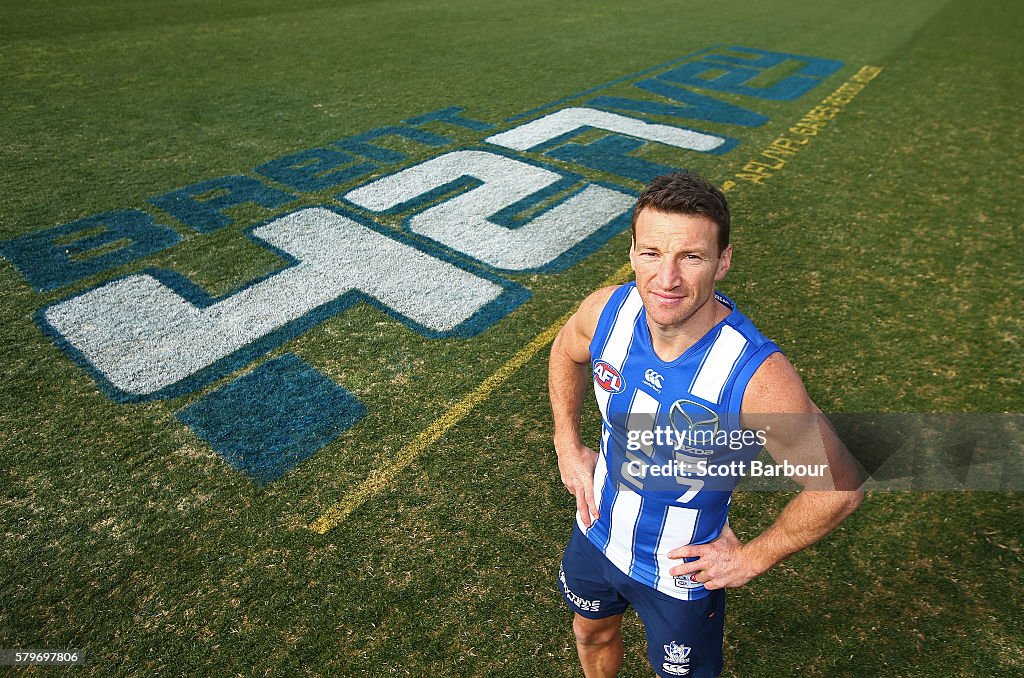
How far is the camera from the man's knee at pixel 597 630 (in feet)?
7.88

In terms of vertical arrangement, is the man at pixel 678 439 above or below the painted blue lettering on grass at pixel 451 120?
above

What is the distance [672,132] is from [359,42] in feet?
20.7

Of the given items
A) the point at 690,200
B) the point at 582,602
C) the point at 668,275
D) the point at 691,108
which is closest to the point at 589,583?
the point at 582,602

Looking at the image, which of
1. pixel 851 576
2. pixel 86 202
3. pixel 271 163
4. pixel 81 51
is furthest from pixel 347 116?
pixel 851 576

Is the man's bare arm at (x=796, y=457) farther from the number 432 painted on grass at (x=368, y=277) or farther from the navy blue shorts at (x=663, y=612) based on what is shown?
the number 432 painted on grass at (x=368, y=277)

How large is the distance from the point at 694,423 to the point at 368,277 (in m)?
3.67

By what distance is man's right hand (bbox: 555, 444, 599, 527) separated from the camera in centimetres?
219

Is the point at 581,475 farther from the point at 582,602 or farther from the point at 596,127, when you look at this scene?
the point at 596,127

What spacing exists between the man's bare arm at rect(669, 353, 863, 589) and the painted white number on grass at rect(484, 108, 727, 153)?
238 inches

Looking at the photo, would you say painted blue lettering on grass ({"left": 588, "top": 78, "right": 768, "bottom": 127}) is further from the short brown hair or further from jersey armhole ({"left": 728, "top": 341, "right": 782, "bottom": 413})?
jersey armhole ({"left": 728, "top": 341, "right": 782, "bottom": 413})

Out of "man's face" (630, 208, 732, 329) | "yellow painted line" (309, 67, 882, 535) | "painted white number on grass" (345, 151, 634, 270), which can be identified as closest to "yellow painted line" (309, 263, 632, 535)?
"yellow painted line" (309, 67, 882, 535)

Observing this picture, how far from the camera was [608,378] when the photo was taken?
2098 mm

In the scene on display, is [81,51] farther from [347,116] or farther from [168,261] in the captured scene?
[168,261]

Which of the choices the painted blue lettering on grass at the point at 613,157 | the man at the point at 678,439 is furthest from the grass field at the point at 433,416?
the man at the point at 678,439
